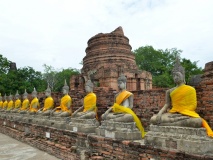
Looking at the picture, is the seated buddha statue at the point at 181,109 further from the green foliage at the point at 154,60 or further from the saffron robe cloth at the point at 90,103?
the green foliage at the point at 154,60

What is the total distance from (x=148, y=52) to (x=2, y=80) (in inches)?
991

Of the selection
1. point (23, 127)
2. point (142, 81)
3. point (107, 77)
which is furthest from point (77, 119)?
point (142, 81)

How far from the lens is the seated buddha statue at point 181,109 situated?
3.97 metres

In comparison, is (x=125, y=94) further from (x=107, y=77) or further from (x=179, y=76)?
(x=107, y=77)

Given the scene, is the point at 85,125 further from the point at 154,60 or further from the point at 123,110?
the point at 154,60

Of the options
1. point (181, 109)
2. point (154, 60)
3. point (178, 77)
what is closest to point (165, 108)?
point (181, 109)

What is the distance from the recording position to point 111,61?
63.3 ft

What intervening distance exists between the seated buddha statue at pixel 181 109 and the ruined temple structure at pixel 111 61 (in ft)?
41.4

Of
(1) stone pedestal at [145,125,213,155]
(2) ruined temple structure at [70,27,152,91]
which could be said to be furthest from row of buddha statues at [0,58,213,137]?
(2) ruined temple structure at [70,27,152,91]

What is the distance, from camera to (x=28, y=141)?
31.9 feet

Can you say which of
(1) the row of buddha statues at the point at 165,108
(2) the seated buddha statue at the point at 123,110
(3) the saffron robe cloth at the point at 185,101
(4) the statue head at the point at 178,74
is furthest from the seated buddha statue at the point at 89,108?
(4) the statue head at the point at 178,74

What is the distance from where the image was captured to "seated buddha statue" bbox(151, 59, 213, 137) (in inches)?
156

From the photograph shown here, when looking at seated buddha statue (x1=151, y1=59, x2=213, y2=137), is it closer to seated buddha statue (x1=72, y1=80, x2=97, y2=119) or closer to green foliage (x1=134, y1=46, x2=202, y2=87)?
seated buddha statue (x1=72, y1=80, x2=97, y2=119)

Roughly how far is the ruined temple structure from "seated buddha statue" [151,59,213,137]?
497 inches
